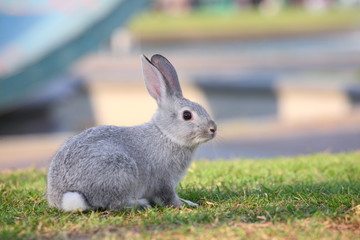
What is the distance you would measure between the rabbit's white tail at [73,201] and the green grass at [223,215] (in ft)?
0.21

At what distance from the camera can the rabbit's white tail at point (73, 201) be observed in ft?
16.9

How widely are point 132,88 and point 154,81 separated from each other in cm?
1601

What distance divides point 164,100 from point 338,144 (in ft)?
26.6

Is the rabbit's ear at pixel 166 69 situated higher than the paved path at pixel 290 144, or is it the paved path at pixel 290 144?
the rabbit's ear at pixel 166 69

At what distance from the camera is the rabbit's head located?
5512mm

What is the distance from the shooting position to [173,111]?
5.65 m

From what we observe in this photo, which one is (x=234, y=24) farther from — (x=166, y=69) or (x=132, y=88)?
(x=166, y=69)

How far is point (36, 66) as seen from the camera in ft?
63.4

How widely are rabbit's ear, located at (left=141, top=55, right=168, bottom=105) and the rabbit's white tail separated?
118 cm

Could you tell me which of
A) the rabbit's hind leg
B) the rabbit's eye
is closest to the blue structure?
the rabbit's eye

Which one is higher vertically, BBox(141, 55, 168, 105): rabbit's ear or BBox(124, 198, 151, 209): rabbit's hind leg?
BBox(141, 55, 168, 105): rabbit's ear

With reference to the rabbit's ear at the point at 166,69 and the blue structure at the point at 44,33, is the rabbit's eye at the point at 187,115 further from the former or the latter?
the blue structure at the point at 44,33

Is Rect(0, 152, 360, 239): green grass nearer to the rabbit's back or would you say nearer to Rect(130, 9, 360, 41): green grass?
the rabbit's back

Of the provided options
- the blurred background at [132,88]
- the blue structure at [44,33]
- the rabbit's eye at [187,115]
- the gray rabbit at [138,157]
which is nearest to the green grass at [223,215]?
the gray rabbit at [138,157]
